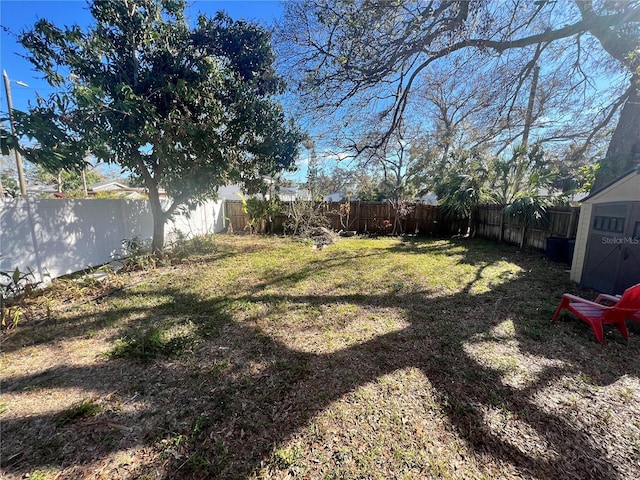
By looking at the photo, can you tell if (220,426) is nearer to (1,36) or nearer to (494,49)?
(1,36)

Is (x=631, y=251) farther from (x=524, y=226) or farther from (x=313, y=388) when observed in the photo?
(x=313, y=388)

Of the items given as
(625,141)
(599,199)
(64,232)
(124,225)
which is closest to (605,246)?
(599,199)

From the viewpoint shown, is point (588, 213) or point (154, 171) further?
point (154, 171)

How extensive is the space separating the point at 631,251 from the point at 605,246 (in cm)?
36

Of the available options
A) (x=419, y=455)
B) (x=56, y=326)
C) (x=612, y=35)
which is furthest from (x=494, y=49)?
(x=56, y=326)

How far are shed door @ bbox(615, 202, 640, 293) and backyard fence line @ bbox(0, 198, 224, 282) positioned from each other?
31.4 ft

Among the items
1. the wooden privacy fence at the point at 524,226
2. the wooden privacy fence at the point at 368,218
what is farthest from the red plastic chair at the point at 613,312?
the wooden privacy fence at the point at 368,218

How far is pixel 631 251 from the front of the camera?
13.4 feet

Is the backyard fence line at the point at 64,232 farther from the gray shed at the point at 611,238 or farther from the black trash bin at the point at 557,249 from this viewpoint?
the black trash bin at the point at 557,249

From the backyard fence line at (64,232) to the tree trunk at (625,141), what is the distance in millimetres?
10756

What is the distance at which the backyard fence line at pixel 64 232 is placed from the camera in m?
4.15

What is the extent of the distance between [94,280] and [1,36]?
4272 millimetres

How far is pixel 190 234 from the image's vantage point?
9.41 m

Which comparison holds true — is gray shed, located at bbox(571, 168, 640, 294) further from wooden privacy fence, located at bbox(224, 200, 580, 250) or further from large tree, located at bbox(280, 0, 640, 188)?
wooden privacy fence, located at bbox(224, 200, 580, 250)
